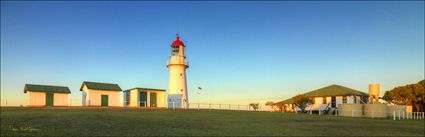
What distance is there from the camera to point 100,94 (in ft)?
140

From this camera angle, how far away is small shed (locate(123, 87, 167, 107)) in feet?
147

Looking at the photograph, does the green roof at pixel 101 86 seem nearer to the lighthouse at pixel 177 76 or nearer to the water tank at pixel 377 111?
the lighthouse at pixel 177 76

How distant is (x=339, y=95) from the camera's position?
177 ft

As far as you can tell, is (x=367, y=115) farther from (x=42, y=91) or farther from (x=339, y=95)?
(x=42, y=91)

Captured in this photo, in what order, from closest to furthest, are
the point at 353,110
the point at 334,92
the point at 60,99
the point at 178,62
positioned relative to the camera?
the point at 353,110 → the point at 60,99 → the point at 178,62 → the point at 334,92

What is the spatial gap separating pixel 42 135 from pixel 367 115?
35.9m

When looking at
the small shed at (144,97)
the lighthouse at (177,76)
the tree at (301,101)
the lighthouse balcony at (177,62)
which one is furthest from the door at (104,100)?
the tree at (301,101)

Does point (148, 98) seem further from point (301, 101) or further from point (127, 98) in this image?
point (301, 101)

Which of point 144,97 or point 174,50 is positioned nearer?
point 144,97

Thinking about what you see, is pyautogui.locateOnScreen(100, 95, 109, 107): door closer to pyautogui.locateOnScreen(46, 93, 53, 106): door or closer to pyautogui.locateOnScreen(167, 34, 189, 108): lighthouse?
pyautogui.locateOnScreen(46, 93, 53, 106): door

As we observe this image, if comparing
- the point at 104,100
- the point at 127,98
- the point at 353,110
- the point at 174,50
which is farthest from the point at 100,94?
the point at 353,110

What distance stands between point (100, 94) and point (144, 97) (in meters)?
5.49

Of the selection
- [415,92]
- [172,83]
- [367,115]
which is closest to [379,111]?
[367,115]

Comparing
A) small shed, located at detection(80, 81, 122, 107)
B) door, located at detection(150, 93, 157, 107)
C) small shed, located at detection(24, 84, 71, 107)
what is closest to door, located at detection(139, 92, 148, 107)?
door, located at detection(150, 93, 157, 107)
